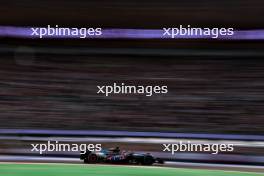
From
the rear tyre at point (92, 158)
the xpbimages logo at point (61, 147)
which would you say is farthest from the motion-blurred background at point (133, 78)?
the rear tyre at point (92, 158)

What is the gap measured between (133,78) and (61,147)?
2118mm

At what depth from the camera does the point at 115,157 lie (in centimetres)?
725

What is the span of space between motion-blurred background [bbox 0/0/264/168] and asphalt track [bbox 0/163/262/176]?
0.72m

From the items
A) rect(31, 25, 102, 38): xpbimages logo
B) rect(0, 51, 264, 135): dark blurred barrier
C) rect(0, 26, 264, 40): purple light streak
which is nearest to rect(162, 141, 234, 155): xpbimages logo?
rect(0, 51, 264, 135): dark blurred barrier

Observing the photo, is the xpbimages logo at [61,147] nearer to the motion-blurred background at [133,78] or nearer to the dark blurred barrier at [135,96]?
the motion-blurred background at [133,78]

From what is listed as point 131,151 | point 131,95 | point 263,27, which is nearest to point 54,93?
point 131,95

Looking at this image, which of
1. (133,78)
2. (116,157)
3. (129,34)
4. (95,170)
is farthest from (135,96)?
(95,170)

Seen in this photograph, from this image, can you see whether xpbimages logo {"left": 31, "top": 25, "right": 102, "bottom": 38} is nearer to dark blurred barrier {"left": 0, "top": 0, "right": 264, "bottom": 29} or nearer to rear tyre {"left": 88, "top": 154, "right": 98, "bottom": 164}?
dark blurred barrier {"left": 0, "top": 0, "right": 264, "bottom": 29}

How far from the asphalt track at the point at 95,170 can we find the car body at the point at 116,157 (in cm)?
9

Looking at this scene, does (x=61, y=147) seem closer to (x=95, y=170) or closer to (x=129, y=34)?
(x=95, y=170)

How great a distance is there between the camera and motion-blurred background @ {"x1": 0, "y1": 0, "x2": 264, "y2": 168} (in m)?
8.53

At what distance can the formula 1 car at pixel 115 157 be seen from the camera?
7.25 m

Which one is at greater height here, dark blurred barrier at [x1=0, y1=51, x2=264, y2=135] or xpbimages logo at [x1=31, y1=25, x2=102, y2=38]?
xpbimages logo at [x1=31, y1=25, x2=102, y2=38]

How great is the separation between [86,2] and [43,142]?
3.98 meters
